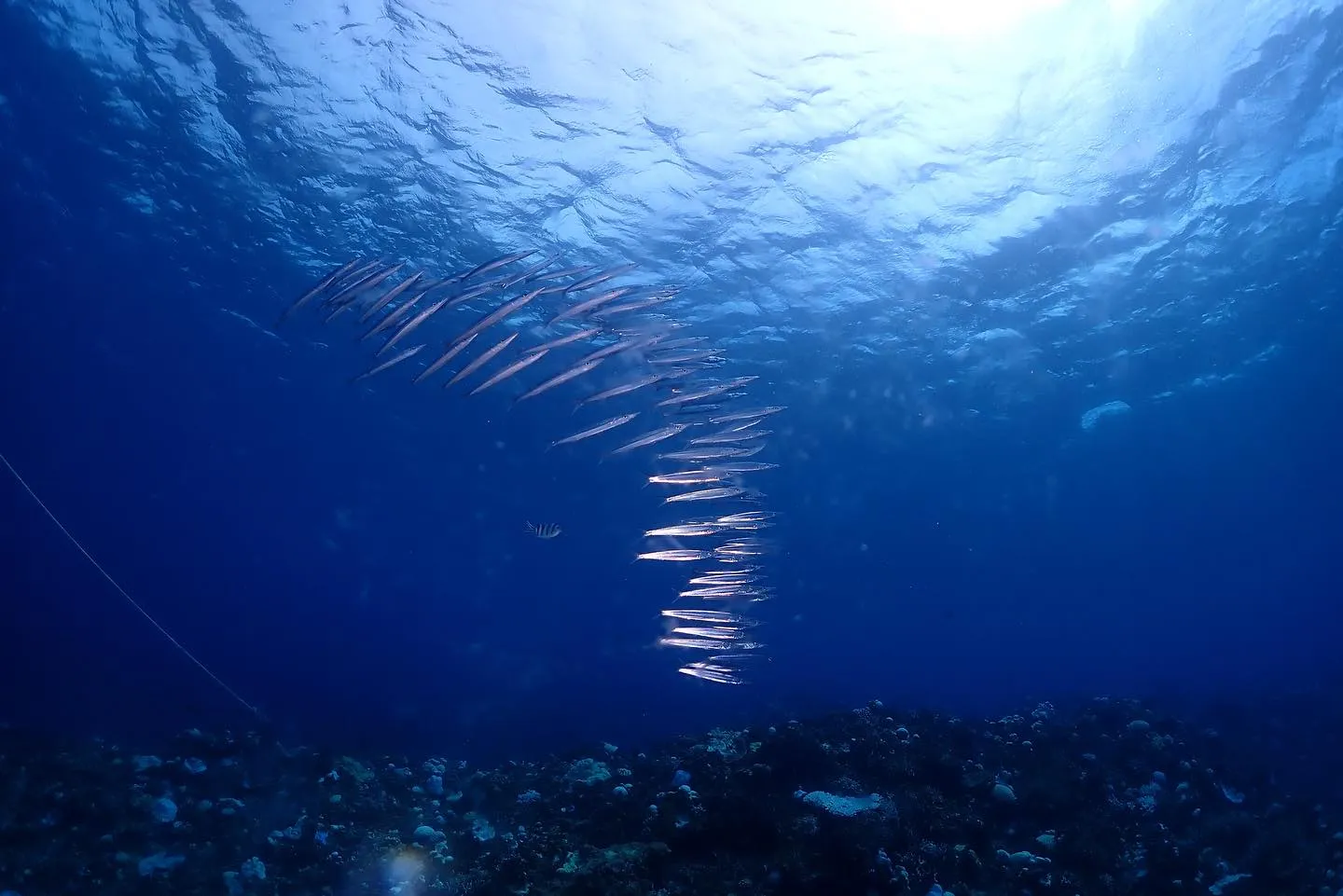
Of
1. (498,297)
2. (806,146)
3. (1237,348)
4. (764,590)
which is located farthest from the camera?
(1237,348)

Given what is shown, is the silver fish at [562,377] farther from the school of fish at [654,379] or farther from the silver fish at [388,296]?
the silver fish at [388,296]

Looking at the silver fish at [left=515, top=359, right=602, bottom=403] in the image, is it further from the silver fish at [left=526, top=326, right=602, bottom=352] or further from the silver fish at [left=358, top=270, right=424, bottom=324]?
the silver fish at [left=358, top=270, right=424, bottom=324]

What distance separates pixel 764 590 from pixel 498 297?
47.6ft

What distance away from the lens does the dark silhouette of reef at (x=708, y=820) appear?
8844 millimetres

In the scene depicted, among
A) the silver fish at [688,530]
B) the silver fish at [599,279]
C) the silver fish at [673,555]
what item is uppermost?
the silver fish at [599,279]

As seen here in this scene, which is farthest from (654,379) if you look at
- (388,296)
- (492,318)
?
(388,296)

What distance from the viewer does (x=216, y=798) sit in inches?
513

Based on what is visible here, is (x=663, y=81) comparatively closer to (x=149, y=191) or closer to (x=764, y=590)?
(x=764, y=590)

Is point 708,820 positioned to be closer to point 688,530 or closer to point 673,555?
point 673,555

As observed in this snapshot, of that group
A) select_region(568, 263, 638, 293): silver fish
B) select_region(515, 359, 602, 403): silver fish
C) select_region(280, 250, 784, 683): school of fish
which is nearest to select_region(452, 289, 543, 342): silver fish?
select_region(280, 250, 784, 683): school of fish

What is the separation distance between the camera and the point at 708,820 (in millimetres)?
9336

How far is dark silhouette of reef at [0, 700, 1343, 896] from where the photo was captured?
884 centimetres

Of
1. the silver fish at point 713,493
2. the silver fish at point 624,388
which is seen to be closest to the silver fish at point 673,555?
the silver fish at point 713,493

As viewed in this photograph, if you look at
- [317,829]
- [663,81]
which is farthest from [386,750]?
[663,81]
